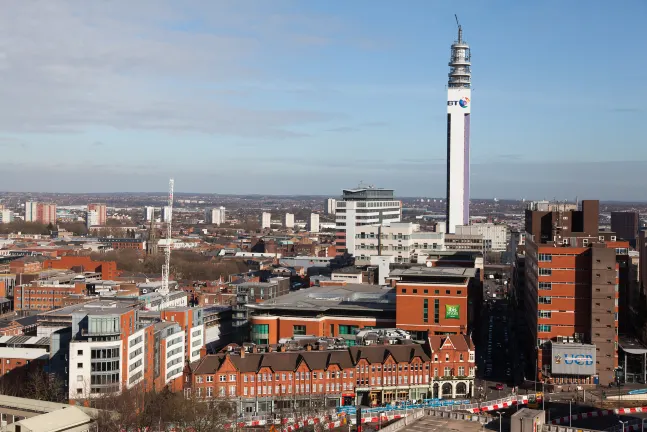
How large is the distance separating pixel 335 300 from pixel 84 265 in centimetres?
3961

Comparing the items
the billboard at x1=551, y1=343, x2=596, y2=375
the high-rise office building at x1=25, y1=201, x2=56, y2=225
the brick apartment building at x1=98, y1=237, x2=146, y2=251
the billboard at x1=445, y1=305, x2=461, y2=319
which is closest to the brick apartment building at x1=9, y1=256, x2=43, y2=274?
the brick apartment building at x1=98, y1=237, x2=146, y2=251

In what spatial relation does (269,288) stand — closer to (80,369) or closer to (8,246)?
(80,369)

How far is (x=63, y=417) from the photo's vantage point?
3016 centimetres

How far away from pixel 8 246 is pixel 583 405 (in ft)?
297

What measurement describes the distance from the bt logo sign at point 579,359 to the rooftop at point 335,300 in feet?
38.0

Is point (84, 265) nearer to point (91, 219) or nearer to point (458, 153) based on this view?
point (458, 153)

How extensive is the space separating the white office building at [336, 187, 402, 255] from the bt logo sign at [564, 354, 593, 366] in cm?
4854

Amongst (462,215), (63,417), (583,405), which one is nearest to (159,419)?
(63,417)

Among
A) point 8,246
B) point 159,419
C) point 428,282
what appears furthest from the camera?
point 8,246

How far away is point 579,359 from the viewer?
43344 mm

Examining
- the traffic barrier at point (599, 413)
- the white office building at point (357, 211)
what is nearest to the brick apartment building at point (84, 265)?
the white office building at point (357, 211)

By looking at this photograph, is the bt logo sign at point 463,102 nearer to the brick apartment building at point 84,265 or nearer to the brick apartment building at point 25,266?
the brick apartment building at point 84,265

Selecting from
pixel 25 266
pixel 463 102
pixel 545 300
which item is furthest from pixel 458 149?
pixel 545 300

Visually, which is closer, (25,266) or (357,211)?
(25,266)
